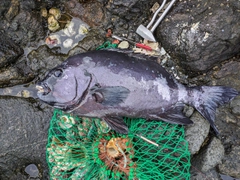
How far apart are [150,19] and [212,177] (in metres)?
2.84

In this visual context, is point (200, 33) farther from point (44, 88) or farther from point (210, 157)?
point (44, 88)

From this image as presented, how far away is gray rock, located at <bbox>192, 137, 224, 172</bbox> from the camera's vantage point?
13.1 ft

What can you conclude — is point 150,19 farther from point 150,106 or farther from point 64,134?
point 64,134

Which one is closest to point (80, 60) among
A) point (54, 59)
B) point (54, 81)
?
point (54, 81)

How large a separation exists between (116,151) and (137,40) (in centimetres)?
203

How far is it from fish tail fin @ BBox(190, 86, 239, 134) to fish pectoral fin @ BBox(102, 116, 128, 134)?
1108mm

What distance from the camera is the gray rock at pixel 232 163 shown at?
13.7 feet

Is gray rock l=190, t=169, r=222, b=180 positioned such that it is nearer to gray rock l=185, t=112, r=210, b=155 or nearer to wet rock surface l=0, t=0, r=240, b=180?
wet rock surface l=0, t=0, r=240, b=180

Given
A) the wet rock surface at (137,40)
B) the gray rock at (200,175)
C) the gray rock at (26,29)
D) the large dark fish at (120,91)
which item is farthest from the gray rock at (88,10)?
the gray rock at (200,175)

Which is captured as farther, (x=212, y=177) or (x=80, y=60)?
(x=212, y=177)

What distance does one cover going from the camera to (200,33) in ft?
13.0

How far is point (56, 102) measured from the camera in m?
3.51

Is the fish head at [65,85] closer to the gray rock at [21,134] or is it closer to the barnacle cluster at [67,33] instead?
the gray rock at [21,134]

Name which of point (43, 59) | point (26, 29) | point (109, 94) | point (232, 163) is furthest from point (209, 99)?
point (26, 29)
